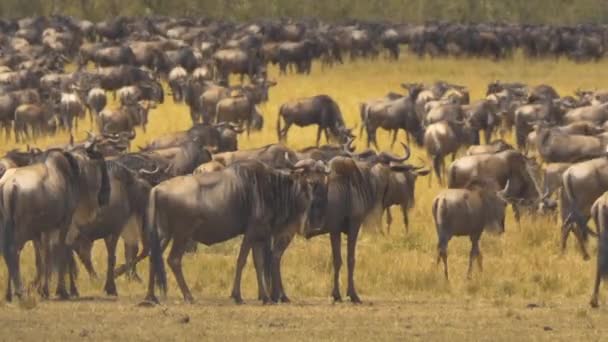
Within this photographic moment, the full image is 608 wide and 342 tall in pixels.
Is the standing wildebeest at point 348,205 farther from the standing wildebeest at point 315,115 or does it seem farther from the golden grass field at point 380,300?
the standing wildebeest at point 315,115

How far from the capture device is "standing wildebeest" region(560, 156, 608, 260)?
1966 centimetres

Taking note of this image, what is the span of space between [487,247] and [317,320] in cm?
732

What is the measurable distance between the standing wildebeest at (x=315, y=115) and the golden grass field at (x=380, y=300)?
7.81 metres

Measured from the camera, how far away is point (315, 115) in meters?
34.1

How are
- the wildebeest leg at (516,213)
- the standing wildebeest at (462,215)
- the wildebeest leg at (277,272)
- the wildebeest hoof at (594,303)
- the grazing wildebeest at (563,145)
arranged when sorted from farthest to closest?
the grazing wildebeest at (563,145)
the wildebeest leg at (516,213)
the standing wildebeest at (462,215)
the wildebeest leg at (277,272)
the wildebeest hoof at (594,303)

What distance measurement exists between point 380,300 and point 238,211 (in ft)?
6.06

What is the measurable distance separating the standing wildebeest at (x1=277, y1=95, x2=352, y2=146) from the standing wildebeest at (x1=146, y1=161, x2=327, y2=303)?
18.1 m

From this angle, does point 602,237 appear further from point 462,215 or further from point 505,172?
point 505,172

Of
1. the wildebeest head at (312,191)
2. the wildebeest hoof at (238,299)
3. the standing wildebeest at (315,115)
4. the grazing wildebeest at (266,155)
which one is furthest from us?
the standing wildebeest at (315,115)

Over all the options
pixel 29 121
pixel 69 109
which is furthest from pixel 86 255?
pixel 69 109

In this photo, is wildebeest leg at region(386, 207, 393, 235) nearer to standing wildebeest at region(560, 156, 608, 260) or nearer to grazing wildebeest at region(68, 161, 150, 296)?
Result: standing wildebeest at region(560, 156, 608, 260)

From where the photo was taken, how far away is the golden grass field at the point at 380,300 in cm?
1261

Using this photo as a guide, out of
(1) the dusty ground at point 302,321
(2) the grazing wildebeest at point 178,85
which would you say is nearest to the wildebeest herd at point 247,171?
(2) the grazing wildebeest at point 178,85

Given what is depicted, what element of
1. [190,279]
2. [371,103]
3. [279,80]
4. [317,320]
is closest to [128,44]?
[279,80]
